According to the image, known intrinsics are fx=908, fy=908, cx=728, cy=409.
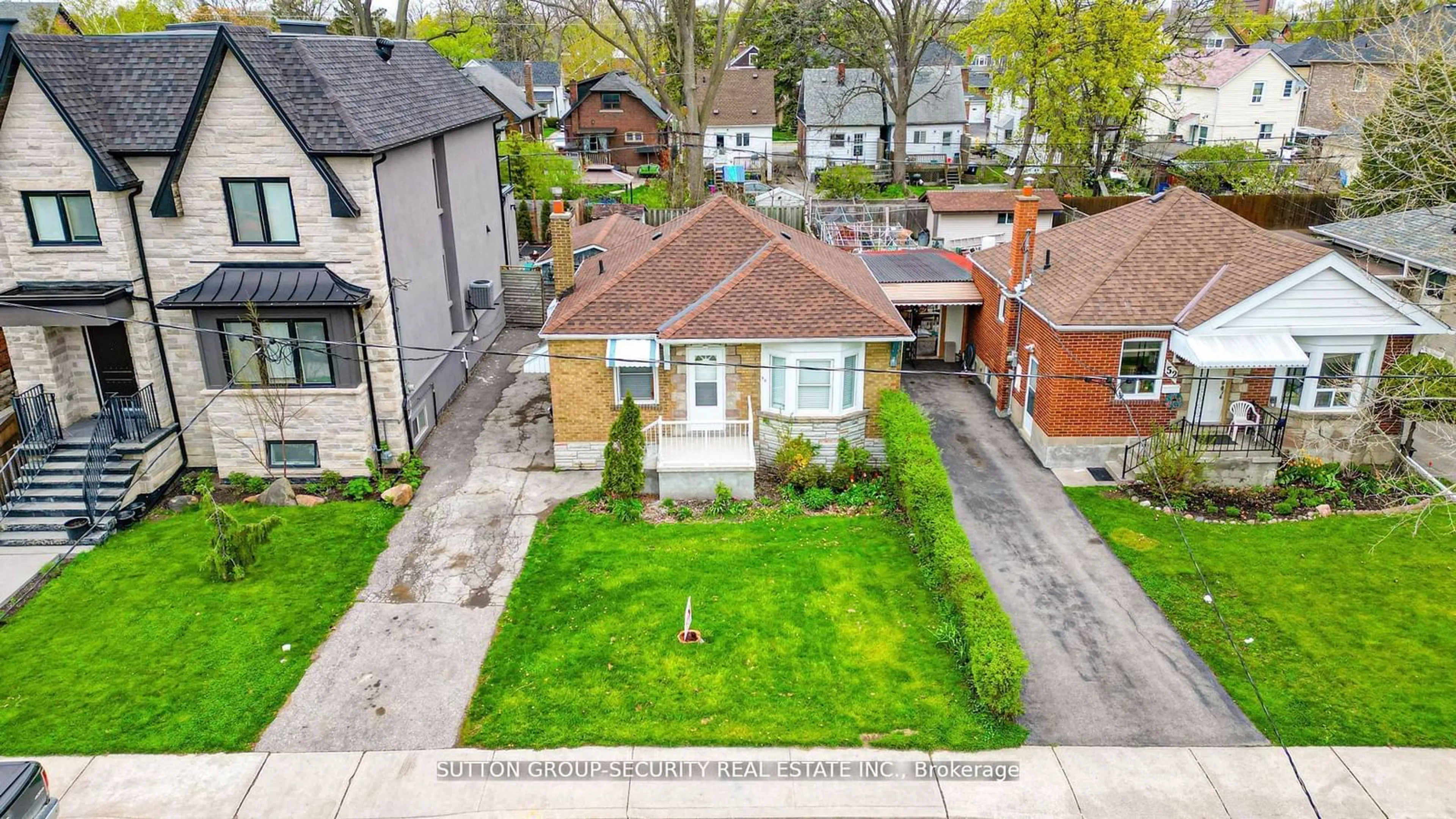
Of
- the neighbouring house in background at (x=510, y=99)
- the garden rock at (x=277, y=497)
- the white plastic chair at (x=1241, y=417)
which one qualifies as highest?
the neighbouring house in background at (x=510, y=99)

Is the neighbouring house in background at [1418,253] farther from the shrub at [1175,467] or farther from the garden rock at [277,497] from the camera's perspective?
the garden rock at [277,497]

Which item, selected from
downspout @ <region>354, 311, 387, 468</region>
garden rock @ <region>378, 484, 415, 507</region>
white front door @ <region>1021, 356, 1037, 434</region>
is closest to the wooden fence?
white front door @ <region>1021, 356, 1037, 434</region>

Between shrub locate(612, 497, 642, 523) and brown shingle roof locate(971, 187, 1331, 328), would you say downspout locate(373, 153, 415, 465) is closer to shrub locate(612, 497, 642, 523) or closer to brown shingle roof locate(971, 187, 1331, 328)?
shrub locate(612, 497, 642, 523)

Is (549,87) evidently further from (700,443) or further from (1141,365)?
(1141,365)

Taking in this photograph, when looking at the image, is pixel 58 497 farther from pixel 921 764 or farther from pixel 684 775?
pixel 921 764

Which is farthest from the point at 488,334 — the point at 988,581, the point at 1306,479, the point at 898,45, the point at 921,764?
the point at 898,45

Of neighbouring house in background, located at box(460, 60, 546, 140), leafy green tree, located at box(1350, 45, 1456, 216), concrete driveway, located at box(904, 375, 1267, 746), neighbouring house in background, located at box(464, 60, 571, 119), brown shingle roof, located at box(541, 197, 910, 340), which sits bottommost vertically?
concrete driveway, located at box(904, 375, 1267, 746)

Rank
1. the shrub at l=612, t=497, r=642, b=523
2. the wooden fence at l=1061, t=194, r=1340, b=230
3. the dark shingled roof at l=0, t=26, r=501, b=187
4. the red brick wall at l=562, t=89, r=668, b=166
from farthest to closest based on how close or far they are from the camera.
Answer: the red brick wall at l=562, t=89, r=668, b=166 → the wooden fence at l=1061, t=194, r=1340, b=230 → the shrub at l=612, t=497, r=642, b=523 → the dark shingled roof at l=0, t=26, r=501, b=187

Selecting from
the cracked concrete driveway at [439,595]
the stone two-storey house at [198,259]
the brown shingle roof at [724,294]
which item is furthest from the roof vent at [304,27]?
the cracked concrete driveway at [439,595]
